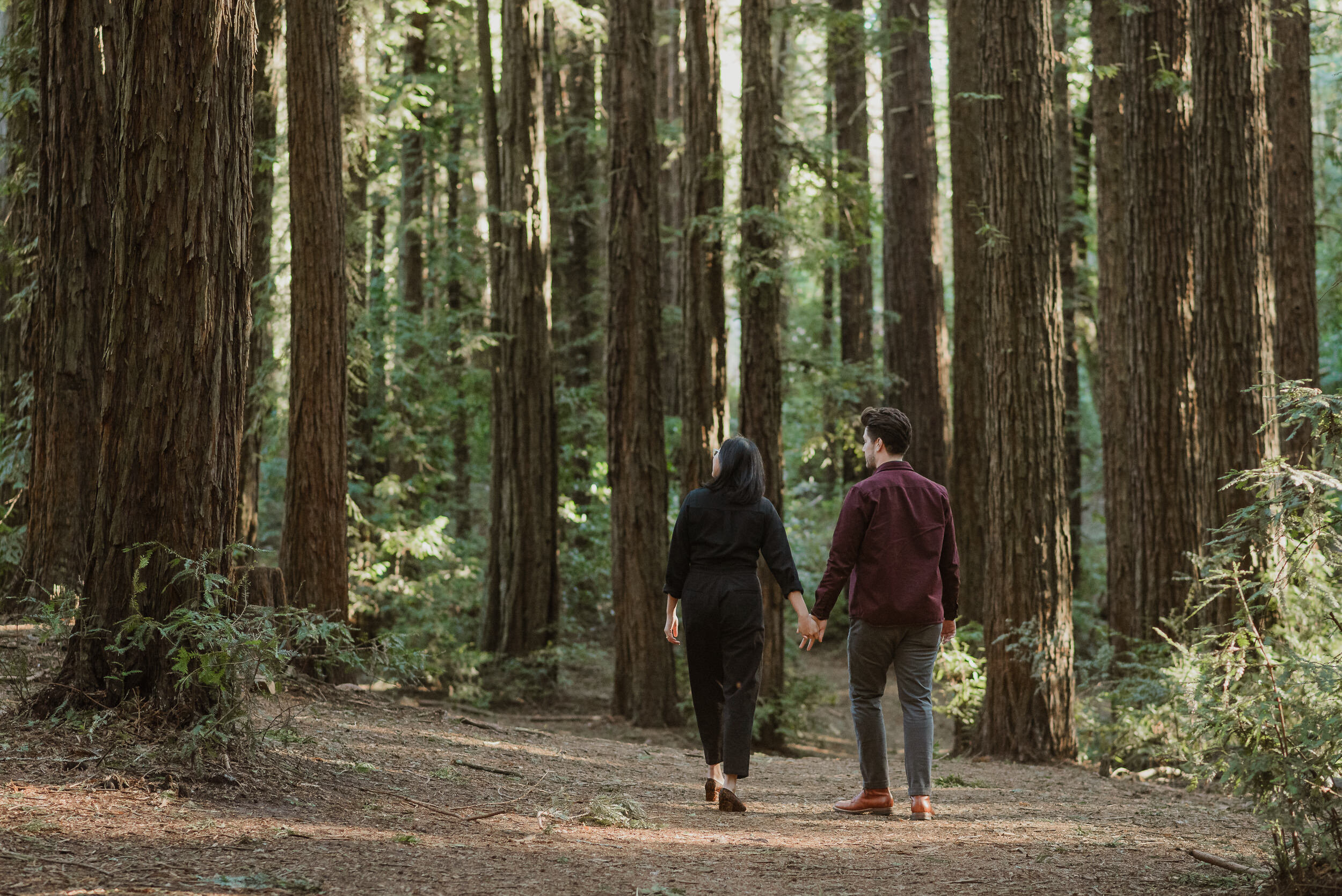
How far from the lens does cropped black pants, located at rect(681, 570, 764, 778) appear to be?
19.5ft

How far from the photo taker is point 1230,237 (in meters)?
9.10

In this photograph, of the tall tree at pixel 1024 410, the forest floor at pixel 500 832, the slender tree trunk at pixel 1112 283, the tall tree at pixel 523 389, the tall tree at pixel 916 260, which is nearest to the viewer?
the forest floor at pixel 500 832

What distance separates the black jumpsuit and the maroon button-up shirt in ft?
1.03

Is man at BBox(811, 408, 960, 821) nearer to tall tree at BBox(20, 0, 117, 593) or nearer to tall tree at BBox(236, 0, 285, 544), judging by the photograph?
tall tree at BBox(20, 0, 117, 593)

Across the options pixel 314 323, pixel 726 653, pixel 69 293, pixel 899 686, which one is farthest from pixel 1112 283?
pixel 69 293

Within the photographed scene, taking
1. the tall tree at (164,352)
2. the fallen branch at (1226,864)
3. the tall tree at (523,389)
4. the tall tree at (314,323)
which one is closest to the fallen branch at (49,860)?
the tall tree at (164,352)

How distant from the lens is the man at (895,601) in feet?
18.9

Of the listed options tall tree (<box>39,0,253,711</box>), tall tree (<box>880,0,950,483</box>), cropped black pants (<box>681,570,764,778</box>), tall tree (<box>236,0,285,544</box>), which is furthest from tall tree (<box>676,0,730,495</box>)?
tall tree (<box>39,0,253,711</box>)

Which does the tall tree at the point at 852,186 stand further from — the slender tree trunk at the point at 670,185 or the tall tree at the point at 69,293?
the tall tree at the point at 69,293

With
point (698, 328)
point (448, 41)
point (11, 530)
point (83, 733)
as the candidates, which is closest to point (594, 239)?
point (448, 41)

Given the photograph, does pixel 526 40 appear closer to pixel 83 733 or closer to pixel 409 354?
pixel 409 354

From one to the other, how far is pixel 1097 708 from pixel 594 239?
1330 cm

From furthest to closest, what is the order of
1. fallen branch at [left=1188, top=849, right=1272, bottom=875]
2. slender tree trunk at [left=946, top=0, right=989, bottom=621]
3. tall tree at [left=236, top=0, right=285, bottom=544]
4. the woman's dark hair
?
slender tree trunk at [left=946, top=0, right=989, bottom=621]
tall tree at [left=236, top=0, right=285, bottom=544]
the woman's dark hair
fallen branch at [left=1188, top=849, right=1272, bottom=875]

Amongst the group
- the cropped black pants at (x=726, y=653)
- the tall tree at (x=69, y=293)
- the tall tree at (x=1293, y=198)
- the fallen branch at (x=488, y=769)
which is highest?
the tall tree at (x=1293, y=198)
